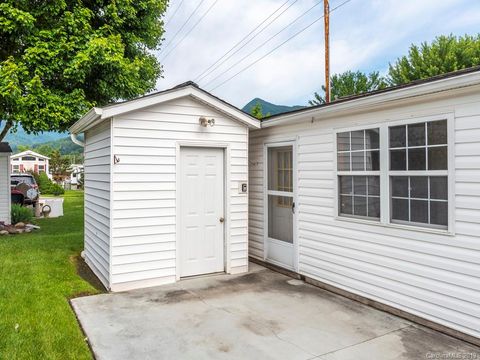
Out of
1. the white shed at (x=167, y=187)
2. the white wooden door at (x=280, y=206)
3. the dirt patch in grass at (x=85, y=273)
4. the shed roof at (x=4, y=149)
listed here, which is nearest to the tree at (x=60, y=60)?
the shed roof at (x=4, y=149)

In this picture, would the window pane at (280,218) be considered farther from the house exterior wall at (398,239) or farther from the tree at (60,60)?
the tree at (60,60)

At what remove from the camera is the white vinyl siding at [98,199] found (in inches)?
205

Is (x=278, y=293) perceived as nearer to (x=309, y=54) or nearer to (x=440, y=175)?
(x=440, y=175)

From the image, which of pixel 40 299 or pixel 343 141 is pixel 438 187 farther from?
pixel 40 299

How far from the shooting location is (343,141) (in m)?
4.90

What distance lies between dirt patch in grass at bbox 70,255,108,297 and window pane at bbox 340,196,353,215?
3.48 meters

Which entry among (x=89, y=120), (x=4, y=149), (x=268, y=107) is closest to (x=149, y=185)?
(x=89, y=120)

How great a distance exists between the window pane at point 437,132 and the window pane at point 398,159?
33 cm

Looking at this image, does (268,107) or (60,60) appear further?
(268,107)

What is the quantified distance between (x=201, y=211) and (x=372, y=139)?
2.74m

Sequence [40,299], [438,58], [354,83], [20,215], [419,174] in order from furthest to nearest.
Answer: [354,83] → [438,58] → [20,215] → [40,299] → [419,174]

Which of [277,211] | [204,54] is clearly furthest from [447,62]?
[277,211]

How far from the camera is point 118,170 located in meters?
4.97

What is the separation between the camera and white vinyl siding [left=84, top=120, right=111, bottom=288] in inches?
205
